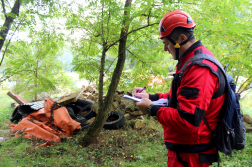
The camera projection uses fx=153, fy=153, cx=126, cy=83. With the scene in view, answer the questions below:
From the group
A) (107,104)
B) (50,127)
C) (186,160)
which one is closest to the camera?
(186,160)

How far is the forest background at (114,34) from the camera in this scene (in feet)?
12.3

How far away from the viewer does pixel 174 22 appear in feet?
4.92

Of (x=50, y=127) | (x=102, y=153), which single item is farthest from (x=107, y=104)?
(x=50, y=127)

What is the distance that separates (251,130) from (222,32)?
4922mm

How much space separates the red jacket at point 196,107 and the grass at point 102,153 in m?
2.80

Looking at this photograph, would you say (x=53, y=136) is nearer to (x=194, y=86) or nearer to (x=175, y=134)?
(x=175, y=134)

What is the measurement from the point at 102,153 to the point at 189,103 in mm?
3739

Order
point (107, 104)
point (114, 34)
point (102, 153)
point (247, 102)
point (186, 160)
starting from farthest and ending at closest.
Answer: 1. point (247, 102)
2. point (114, 34)
3. point (107, 104)
4. point (102, 153)
5. point (186, 160)

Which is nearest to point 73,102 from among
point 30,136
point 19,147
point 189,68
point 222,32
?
point 30,136

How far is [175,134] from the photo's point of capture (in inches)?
57.6

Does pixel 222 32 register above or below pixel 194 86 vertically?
above

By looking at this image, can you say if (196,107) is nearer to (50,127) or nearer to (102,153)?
(102,153)

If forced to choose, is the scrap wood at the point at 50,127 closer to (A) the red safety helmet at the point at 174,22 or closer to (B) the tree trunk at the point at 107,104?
(B) the tree trunk at the point at 107,104

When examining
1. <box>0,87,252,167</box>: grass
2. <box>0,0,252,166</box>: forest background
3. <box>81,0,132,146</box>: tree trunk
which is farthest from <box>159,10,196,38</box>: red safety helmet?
<box>0,87,252,167</box>: grass
